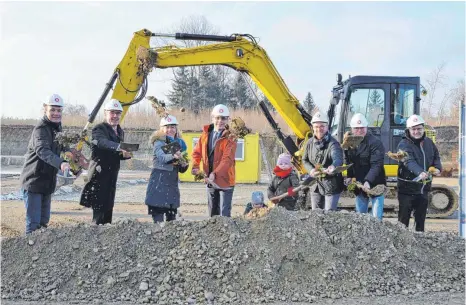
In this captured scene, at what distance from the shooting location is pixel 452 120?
1245 inches

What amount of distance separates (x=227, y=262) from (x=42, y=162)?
7.54 feet

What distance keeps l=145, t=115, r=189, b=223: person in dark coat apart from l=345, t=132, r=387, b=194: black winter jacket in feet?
7.29

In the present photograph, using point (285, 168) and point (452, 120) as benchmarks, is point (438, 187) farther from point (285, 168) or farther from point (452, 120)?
point (452, 120)

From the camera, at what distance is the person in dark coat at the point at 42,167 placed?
196 inches

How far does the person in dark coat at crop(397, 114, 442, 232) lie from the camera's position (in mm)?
6059

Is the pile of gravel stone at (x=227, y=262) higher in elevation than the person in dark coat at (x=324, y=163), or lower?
lower

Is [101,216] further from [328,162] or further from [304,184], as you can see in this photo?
[328,162]

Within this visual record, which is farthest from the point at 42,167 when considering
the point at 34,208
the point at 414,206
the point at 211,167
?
the point at 414,206

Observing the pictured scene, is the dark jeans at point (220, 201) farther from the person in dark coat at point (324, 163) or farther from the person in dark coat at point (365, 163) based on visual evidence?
the person in dark coat at point (365, 163)

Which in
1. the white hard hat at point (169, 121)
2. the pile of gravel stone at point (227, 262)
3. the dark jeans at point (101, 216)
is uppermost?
the white hard hat at point (169, 121)

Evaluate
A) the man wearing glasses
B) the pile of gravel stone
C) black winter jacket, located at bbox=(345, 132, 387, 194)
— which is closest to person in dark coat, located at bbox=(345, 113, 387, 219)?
black winter jacket, located at bbox=(345, 132, 387, 194)

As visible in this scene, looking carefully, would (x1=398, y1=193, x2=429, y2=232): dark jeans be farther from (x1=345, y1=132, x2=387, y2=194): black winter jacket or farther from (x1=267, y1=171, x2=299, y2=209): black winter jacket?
(x1=267, y1=171, x2=299, y2=209): black winter jacket

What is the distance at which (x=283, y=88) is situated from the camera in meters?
9.59

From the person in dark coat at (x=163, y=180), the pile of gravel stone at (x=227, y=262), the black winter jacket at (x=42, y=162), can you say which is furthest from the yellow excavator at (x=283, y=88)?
the pile of gravel stone at (x=227, y=262)
